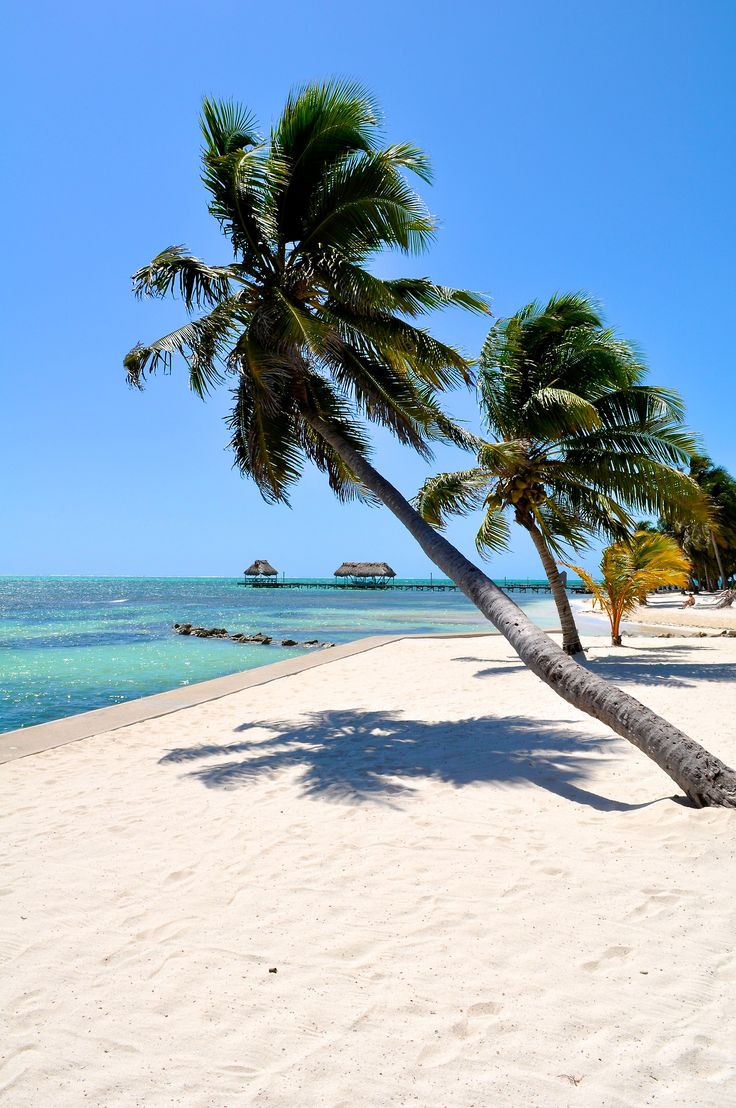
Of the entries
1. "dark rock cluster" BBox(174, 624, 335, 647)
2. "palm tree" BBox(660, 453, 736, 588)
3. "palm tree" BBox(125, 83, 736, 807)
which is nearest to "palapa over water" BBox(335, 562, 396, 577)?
"palm tree" BBox(660, 453, 736, 588)

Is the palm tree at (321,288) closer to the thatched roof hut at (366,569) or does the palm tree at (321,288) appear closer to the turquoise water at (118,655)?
the turquoise water at (118,655)

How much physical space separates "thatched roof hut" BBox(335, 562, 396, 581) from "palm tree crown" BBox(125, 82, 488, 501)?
65.8 metres

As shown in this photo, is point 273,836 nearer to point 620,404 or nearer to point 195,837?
point 195,837

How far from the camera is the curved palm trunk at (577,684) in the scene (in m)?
4.36

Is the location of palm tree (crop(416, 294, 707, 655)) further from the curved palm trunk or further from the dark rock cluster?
the dark rock cluster

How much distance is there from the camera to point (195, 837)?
4301mm

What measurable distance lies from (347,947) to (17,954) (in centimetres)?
147

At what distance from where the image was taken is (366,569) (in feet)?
251

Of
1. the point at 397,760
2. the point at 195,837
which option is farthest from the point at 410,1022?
the point at 397,760

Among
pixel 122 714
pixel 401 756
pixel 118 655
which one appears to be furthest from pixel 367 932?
pixel 118 655

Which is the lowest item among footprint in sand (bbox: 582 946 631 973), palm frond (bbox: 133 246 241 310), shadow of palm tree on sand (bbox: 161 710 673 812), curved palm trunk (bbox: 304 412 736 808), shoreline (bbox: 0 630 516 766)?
shoreline (bbox: 0 630 516 766)

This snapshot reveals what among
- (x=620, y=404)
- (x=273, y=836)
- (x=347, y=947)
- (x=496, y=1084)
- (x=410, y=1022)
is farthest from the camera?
(x=620, y=404)

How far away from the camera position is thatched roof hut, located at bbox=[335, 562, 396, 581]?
75.2 metres

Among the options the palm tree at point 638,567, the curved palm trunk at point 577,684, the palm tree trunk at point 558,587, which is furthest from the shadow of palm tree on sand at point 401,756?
the palm tree at point 638,567
